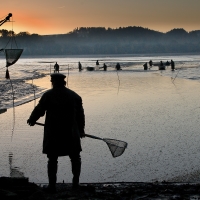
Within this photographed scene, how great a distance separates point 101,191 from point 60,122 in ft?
3.34

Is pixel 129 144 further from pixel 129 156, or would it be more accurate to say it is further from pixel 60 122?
pixel 60 122

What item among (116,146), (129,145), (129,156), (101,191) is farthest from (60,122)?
(129,145)

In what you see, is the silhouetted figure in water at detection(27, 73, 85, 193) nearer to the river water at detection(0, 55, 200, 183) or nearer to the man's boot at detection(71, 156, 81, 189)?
the man's boot at detection(71, 156, 81, 189)

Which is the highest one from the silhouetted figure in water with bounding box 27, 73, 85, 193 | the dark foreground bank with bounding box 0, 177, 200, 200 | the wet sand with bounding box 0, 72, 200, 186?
the silhouetted figure in water with bounding box 27, 73, 85, 193

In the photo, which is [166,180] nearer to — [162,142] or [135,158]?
[135,158]

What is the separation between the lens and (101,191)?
19.5 feet

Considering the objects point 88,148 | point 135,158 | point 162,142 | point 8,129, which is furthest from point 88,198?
point 8,129

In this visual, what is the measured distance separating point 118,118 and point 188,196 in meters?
7.74

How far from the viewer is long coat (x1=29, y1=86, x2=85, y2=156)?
5719mm

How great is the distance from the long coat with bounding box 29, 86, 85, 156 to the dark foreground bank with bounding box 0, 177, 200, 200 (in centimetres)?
49

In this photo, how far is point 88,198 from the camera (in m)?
5.49

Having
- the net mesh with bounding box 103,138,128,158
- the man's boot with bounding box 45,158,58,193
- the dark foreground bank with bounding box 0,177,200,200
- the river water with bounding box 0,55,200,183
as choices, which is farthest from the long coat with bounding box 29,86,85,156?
the river water with bounding box 0,55,200,183

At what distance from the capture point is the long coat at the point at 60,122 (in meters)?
5.72

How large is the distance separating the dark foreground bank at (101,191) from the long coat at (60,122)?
0.49 meters
